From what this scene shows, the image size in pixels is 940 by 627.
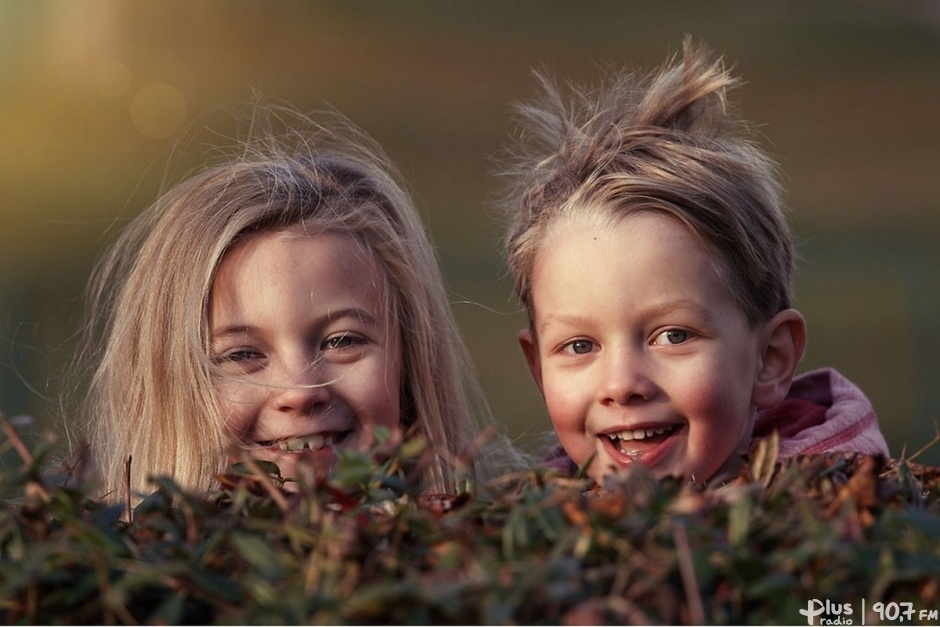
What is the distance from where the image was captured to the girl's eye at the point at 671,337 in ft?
6.53

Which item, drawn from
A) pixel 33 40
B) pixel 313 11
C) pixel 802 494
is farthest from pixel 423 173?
pixel 802 494

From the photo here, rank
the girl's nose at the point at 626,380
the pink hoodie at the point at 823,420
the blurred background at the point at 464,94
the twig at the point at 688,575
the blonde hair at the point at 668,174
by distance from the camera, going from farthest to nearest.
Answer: the blurred background at the point at 464,94, the pink hoodie at the point at 823,420, the blonde hair at the point at 668,174, the girl's nose at the point at 626,380, the twig at the point at 688,575

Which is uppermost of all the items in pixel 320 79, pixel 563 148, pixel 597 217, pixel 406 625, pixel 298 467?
pixel 320 79

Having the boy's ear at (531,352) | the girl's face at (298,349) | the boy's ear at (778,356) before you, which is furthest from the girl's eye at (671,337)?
the girl's face at (298,349)

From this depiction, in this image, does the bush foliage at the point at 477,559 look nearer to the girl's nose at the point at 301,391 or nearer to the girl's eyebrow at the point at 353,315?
the girl's nose at the point at 301,391

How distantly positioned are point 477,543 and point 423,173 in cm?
791

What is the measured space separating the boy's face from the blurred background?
18.8 feet

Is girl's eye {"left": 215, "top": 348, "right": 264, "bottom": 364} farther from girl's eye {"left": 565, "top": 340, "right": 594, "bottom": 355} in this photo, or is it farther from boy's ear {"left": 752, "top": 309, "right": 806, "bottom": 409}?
boy's ear {"left": 752, "top": 309, "right": 806, "bottom": 409}

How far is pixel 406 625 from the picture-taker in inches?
28.2

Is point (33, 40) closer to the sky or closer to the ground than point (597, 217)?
closer to the sky

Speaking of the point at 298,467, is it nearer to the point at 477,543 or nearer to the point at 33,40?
the point at 477,543

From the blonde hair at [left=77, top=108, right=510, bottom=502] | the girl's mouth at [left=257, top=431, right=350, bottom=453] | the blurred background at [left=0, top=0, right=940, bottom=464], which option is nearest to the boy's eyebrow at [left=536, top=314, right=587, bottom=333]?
the blonde hair at [left=77, top=108, right=510, bottom=502]

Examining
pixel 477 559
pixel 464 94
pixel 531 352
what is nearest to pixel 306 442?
pixel 531 352

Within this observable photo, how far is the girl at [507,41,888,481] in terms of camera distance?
1.98 m
